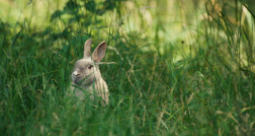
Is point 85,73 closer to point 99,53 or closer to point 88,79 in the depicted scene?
point 88,79

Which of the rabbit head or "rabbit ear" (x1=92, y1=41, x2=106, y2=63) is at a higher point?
"rabbit ear" (x1=92, y1=41, x2=106, y2=63)

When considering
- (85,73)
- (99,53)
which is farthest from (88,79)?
(99,53)

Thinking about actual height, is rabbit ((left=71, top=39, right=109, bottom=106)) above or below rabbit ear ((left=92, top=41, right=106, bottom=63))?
below

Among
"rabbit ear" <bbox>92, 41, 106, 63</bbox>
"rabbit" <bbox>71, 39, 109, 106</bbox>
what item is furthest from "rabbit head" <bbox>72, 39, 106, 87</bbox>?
"rabbit ear" <bbox>92, 41, 106, 63</bbox>

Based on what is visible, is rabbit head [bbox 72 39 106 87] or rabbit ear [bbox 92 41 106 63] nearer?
rabbit head [bbox 72 39 106 87]

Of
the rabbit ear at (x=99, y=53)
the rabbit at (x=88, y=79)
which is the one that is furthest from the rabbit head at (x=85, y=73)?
the rabbit ear at (x=99, y=53)

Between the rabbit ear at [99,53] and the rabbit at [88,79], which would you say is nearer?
the rabbit at [88,79]

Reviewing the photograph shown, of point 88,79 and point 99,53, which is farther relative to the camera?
point 99,53

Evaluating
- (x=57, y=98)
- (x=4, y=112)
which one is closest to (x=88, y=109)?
(x=57, y=98)

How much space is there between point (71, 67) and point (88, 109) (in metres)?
0.86

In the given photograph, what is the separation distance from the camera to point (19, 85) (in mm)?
2490

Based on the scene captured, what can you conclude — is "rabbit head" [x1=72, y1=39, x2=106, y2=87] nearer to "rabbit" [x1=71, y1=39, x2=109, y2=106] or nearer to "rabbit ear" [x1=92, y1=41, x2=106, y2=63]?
"rabbit" [x1=71, y1=39, x2=109, y2=106]

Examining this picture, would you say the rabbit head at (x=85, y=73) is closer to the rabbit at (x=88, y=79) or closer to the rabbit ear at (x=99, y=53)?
the rabbit at (x=88, y=79)

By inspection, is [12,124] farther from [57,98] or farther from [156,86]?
[156,86]
